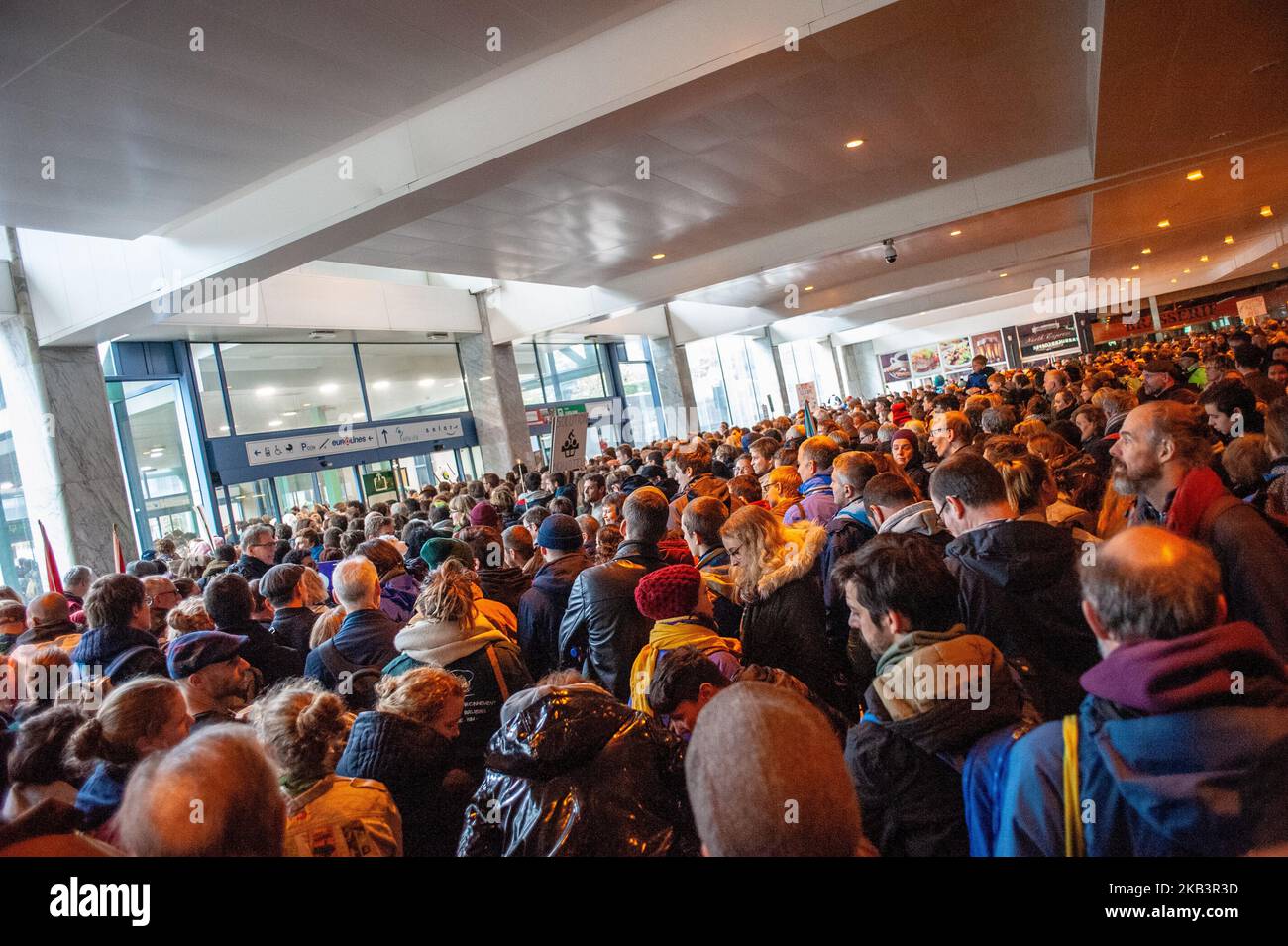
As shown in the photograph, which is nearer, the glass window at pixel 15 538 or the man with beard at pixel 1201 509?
the man with beard at pixel 1201 509

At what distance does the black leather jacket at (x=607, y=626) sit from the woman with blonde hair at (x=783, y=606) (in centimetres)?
55

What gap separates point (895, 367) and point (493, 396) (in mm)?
27918

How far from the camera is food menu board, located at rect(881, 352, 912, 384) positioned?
1620 inches

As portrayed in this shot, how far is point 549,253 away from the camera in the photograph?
1320 cm

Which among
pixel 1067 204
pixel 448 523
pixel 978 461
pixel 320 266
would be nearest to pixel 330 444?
pixel 320 266

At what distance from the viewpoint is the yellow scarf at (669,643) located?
2.89 m

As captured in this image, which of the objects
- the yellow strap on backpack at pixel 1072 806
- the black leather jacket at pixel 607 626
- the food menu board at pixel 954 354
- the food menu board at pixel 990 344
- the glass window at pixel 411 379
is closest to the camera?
the yellow strap on backpack at pixel 1072 806

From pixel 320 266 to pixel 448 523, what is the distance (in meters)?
10.7

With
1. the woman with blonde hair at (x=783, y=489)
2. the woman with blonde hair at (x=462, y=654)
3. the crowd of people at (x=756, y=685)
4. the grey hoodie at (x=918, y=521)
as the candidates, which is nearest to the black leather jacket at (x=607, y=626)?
the crowd of people at (x=756, y=685)

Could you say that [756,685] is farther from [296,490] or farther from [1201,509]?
[296,490]

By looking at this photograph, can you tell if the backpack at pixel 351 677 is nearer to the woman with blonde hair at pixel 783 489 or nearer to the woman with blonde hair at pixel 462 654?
the woman with blonde hair at pixel 462 654

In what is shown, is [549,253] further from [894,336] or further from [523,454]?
[894,336]

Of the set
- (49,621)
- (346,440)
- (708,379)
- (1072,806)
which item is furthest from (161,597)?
(708,379)
